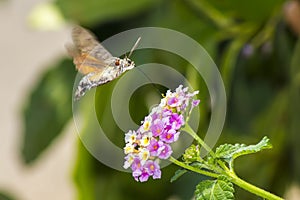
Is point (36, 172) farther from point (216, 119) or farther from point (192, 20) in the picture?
point (216, 119)

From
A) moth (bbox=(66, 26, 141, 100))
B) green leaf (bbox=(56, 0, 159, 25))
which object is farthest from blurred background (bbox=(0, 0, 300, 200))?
moth (bbox=(66, 26, 141, 100))

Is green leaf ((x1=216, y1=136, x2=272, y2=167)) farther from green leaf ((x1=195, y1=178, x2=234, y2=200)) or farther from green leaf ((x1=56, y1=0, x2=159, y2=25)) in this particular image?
green leaf ((x1=56, y1=0, x2=159, y2=25))

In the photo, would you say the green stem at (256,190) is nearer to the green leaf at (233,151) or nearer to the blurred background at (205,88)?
the green leaf at (233,151)

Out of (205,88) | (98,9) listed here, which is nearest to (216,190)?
(205,88)

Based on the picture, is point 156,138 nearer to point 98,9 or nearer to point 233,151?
point 233,151

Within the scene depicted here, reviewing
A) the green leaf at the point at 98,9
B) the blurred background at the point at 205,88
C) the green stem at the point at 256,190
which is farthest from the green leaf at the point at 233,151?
the green leaf at the point at 98,9
